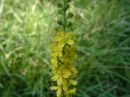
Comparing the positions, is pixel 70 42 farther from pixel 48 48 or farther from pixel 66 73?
pixel 48 48

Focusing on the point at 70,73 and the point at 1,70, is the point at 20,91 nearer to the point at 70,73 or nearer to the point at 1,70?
the point at 1,70

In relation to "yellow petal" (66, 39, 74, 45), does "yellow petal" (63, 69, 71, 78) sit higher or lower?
lower

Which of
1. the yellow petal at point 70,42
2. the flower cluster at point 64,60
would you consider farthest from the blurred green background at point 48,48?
the yellow petal at point 70,42

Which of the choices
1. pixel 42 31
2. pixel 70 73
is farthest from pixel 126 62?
pixel 70 73

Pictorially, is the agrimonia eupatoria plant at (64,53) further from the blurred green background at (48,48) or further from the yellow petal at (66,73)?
the blurred green background at (48,48)

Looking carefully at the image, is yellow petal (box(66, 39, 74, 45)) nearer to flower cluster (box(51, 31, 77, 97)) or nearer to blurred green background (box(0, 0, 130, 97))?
flower cluster (box(51, 31, 77, 97))

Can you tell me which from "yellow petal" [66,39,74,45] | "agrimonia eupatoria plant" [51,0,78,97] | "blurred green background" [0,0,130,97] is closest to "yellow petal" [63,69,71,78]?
"agrimonia eupatoria plant" [51,0,78,97]
